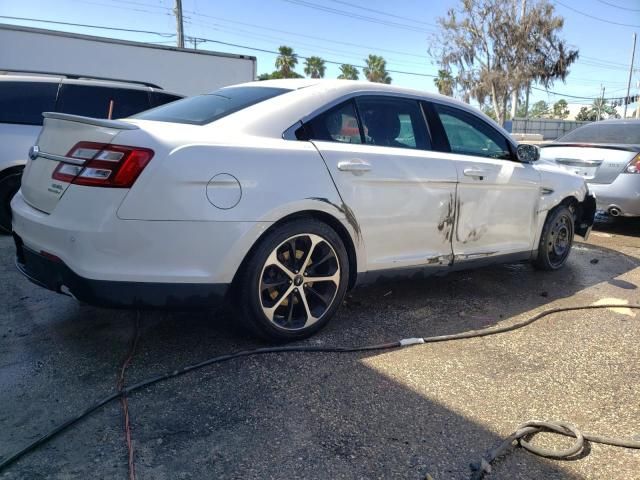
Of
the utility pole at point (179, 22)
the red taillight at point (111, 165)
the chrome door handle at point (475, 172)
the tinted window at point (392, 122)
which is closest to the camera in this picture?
the red taillight at point (111, 165)

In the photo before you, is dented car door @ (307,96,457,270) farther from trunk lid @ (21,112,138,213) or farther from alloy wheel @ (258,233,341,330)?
trunk lid @ (21,112,138,213)

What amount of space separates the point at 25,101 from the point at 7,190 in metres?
0.99

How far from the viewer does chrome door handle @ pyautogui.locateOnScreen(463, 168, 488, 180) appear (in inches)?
155

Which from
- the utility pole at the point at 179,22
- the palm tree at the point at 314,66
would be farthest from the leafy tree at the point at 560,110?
the utility pole at the point at 179,22

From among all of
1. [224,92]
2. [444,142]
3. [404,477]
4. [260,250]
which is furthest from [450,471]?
[224,92]

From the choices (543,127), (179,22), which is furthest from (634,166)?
(543,127)

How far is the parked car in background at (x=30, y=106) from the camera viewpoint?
5746 millimetres

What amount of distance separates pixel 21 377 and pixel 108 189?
1105 millimetres

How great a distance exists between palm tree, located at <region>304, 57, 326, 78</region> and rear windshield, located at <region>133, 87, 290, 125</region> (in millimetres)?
55109

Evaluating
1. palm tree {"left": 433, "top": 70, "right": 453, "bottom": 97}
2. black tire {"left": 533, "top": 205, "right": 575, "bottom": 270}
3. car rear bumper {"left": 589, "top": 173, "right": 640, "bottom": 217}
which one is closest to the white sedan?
black tire {"left": 533, "top": 205, "right": 575, "bottom": 270}

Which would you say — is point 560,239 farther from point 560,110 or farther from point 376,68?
point 560,110

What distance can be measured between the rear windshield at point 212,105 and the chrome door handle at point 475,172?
146 centimetres

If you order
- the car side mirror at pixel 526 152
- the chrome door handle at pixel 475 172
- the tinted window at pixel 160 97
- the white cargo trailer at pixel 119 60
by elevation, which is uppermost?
the white cargo trailer at pixel 119 60

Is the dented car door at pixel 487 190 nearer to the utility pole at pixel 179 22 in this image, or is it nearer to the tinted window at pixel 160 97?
the tinted window at pixel 160 97
